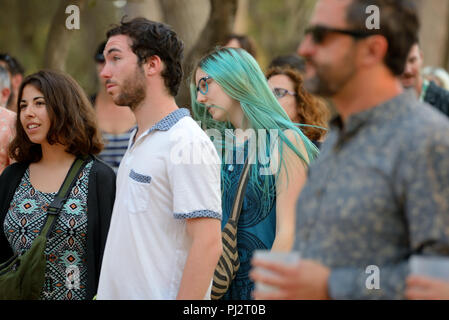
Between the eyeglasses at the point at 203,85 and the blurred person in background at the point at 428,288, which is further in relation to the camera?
the eyeglasses at the point at 203,85

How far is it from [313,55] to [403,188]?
1.75 ft

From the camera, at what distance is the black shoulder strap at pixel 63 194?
3.73m

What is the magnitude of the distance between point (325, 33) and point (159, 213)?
1.20 meters

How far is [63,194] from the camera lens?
3828mm

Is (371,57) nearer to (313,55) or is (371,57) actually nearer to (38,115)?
(313,55)

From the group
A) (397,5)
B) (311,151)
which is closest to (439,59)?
(311,151)

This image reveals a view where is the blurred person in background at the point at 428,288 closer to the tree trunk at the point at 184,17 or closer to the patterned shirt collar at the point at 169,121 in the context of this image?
the patterned shirt collar at the point at 169,121

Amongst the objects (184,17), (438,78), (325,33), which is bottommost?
(325,33)

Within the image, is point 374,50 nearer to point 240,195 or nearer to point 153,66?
point 153,66

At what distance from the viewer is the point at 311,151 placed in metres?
3.80

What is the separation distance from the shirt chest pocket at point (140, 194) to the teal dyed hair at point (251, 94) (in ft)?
2.66

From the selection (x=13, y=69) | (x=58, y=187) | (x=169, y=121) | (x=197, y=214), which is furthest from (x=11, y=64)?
(x=197, y=214)

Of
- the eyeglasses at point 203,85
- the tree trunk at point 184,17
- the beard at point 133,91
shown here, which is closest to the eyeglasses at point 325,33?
the beard at point 133,91
